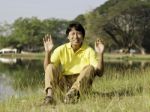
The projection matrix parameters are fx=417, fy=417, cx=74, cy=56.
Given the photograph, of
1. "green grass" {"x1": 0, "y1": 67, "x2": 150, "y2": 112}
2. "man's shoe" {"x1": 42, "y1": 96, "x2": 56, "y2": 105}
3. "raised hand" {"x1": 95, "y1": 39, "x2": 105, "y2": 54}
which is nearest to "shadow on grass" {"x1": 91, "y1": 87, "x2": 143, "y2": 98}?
"green grass" {"x1": 0, "y1": 67, "x2": 150, "y2": 112}

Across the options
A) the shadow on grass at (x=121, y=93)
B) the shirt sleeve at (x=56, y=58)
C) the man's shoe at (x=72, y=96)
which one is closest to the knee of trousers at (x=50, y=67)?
the shirt sleeve at (x=56, y=58)

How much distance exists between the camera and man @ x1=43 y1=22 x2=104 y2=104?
5871 mm

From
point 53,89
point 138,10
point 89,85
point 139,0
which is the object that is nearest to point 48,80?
point 53,89

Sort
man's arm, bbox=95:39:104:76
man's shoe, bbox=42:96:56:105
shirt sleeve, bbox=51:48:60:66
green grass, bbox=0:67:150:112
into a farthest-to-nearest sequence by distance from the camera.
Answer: shirt sleeve, bbox=51:48:60:66 < man's arm, bbox=95:39:104:76 < man's shoe, bbox=42:96:56:105 < green grass, bbox=0:67:150:112

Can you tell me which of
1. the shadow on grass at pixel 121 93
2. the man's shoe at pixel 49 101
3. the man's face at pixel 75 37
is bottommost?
the shadow on grass at pixel 121 93

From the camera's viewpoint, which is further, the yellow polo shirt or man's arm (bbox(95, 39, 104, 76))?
the yellow polo shirt

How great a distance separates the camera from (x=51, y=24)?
3292 inches

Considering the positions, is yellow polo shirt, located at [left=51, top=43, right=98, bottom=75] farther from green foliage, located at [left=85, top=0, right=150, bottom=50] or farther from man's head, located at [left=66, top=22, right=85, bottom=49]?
green foliage, located at [left=85, top=0, right=150, bottom=50]

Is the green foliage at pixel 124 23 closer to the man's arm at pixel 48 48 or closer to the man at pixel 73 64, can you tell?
the man at pixel 73 64

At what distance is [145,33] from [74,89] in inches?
2193

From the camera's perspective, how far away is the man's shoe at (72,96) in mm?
5637

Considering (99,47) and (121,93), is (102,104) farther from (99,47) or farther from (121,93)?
(121,93)

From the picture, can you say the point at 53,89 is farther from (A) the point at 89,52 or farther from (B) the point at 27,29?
(B) the point at 27,29

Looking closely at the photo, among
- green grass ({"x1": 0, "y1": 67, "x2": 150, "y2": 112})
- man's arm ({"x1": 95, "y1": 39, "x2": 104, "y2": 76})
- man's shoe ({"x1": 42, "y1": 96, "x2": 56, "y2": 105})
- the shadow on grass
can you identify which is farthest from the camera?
the shadow on grass
